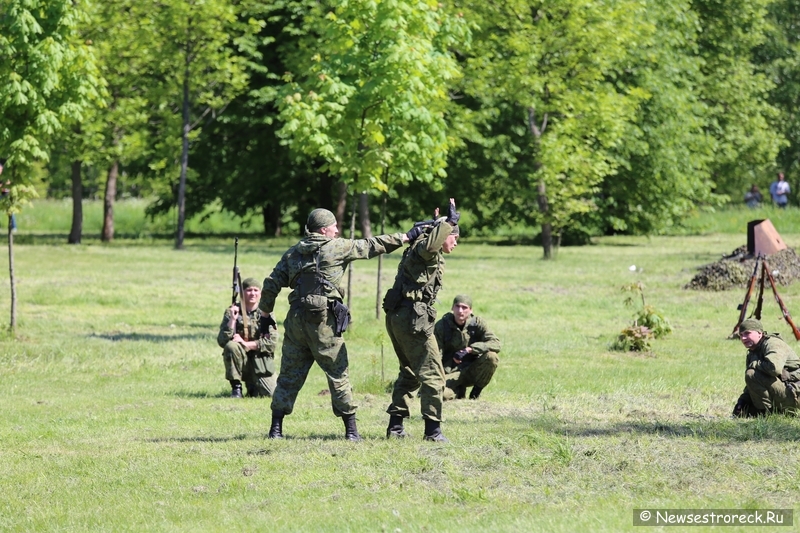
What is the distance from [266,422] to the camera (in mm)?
12016

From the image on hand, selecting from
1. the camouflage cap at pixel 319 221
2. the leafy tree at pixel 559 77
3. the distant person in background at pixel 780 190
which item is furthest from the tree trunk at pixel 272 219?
the camouflage cap at pixel 319 221

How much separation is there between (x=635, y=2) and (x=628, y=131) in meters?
5.33

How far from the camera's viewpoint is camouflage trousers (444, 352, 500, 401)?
1348 cm

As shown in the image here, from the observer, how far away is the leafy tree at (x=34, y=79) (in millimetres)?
17469

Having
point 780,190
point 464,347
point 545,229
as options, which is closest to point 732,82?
point 780,190

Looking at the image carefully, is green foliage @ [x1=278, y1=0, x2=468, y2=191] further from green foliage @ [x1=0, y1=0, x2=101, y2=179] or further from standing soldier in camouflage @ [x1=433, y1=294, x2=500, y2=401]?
standing soldier in camouflage @ [x1=433, y1=294, x2=500, y2=401]

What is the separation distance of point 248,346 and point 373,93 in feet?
21.3

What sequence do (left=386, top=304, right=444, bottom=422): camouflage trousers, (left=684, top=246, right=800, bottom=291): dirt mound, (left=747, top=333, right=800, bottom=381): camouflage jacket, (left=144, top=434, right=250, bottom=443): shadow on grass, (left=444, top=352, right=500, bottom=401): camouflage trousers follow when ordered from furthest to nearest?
(left=684, top=246, right=800, bottom=291): dirt mound, (left=444, top=352, right=500, bottom=401): camouflage trousers, (left=747, top=333, right=800, bottom=381): camouflage jacket, (left=144, top=434, right=250, bottom=443): shadow on grass, (left=386, top=304, right=444, bottom=422): camouflage trousers

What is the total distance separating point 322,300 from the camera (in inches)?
400

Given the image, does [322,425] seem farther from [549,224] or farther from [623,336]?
[549,224]

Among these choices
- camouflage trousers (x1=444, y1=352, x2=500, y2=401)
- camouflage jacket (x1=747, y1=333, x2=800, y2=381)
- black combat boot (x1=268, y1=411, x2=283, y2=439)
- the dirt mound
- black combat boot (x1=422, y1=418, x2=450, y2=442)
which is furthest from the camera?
the dirt mound

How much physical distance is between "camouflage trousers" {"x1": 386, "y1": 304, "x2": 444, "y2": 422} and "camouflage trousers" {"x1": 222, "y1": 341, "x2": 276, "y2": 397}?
12.8ft

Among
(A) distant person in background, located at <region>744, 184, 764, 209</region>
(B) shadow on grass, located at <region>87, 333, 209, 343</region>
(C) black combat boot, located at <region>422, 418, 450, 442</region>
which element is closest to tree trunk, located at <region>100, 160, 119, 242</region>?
(B) shadow on grass, located at <region>87, 333, 209, 343</region>

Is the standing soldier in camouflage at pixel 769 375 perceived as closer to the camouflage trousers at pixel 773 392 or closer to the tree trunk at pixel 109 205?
the camouflage trousers at pixel 773 392
